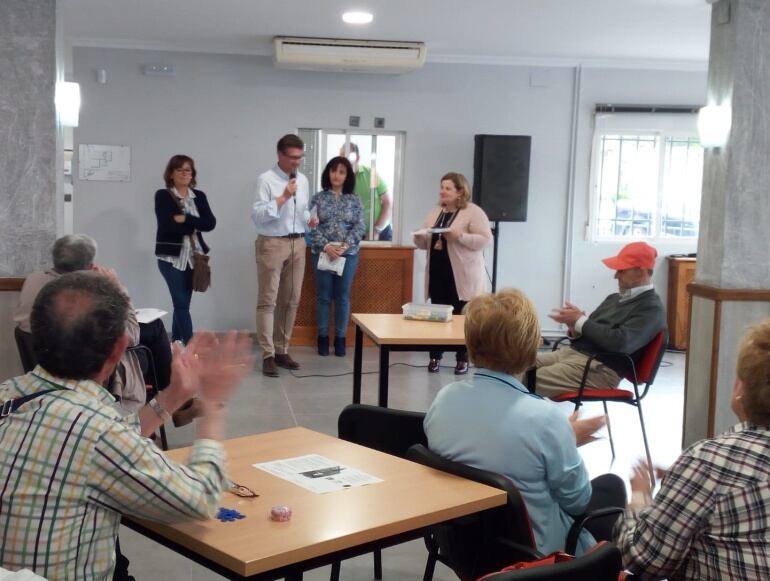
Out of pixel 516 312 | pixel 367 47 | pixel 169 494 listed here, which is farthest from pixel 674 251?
pixel 169 494

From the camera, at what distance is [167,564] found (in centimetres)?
336

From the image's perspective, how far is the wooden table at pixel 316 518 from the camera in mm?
1675

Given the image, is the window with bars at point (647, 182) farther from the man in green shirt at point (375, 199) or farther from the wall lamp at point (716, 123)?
the wall lamp at point (716, 123)

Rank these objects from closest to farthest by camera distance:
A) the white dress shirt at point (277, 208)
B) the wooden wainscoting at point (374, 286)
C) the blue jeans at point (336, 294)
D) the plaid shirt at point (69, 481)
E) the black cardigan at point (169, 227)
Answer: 1. the plaid shirt at point (69, 481)
2. the black cardigan at point (169, 227)
3. the white dress shirt at point (277, 208)
4. the blue jeans at point (336, 294)
5. the wooden wainscoting at point (374, 286)

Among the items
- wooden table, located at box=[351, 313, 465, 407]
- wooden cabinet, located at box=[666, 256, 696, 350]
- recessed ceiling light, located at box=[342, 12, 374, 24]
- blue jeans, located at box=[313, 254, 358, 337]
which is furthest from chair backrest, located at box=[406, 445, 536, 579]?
wooden cabinet, located at box=[666, 256, 696, 350]

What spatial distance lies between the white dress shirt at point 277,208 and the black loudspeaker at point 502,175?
6.28 feet

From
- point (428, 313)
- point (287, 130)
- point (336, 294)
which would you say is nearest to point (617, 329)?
point (428, 313)

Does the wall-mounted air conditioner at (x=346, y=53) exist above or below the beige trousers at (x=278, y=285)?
above

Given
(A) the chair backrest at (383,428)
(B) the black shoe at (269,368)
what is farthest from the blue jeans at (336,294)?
(A) the chair backrest at (383,428)

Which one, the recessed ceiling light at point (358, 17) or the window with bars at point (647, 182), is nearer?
the recessed ceiling light at point (358, 17)

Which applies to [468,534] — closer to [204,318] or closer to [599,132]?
[204,318]

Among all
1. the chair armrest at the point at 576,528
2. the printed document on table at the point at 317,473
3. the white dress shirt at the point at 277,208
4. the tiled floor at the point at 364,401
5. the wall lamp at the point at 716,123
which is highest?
the wall lamp at the point at 716,123

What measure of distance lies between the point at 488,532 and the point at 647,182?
24.1 ft

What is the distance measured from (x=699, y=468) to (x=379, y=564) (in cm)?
173
